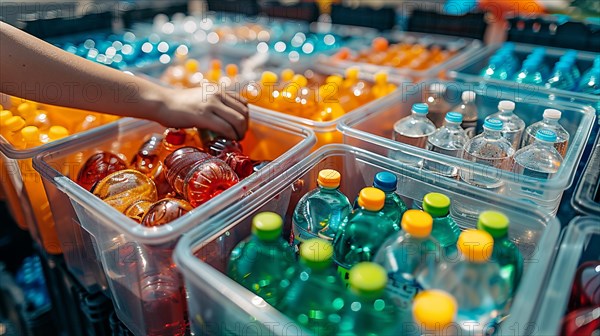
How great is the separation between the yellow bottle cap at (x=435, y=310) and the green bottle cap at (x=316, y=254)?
0.46ft

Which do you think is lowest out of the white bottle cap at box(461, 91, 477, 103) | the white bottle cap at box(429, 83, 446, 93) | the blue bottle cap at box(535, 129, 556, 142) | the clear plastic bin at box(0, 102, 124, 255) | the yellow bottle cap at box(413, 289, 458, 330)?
the clear plastic bin at box(0, 102, 124, 255)

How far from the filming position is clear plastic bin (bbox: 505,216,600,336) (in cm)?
63

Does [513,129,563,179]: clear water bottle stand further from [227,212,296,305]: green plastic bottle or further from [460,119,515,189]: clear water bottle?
[227,212,296,305]: green plastic bottle

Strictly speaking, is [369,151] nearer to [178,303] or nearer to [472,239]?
[472,239]

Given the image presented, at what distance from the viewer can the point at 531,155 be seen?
41.6 inches

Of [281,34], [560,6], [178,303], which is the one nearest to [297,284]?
[178,303]

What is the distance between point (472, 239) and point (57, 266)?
1141mm

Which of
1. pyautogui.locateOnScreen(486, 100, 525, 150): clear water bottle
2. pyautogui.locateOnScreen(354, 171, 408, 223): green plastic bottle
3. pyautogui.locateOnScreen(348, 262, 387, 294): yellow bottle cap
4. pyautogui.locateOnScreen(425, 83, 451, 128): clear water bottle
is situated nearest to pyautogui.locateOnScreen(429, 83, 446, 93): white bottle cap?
pyautogui.locateOnScreen(425, 83, 451, 128): clear water bottle

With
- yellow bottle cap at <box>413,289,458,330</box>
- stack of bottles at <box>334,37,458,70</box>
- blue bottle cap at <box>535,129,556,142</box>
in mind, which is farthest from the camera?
stack of bottles at <box>334,37,458,70</box>

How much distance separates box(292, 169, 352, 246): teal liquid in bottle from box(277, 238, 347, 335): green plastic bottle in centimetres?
22

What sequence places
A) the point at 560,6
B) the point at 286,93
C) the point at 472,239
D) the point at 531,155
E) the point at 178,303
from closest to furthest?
the point at 472,239 < the point at 178,303 < the point at 531,155 < the point at 286,93 < the point at 560,6

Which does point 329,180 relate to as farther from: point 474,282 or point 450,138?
point 450,138

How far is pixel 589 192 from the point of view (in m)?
0.87

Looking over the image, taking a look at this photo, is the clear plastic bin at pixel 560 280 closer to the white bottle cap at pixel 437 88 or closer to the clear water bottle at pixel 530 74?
the white bottle cap at pixel 437 88
